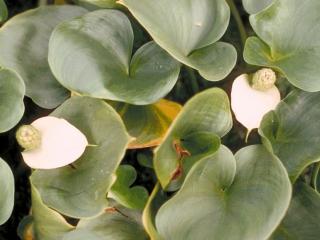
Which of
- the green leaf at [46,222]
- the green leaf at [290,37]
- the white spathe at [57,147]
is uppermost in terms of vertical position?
the green leaf at [290,37]

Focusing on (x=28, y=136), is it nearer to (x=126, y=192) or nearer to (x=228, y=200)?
(x=126, y=192)

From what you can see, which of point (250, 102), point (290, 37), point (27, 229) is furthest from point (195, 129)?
point (27, 229)

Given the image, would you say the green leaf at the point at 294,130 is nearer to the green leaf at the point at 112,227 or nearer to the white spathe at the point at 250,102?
the white spathe at the point at 250,102

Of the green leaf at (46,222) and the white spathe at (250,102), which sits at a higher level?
the white spathe at (250,102)

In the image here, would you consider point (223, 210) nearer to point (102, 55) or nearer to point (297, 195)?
point (297, 195)

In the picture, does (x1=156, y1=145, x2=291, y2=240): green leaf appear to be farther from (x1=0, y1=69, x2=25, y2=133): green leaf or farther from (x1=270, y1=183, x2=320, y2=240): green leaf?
(x1=0, y1=69, x2=25, y2=133): green leaf

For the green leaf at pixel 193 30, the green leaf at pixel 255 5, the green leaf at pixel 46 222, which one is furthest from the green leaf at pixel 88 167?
the green leaf at pixel 255 5
